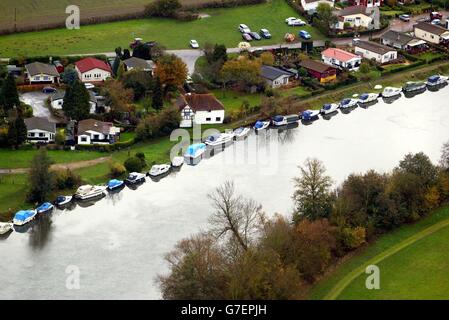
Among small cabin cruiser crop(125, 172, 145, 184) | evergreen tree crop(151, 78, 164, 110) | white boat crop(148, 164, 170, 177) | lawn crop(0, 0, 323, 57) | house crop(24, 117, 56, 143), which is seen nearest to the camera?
small cabin cruiser crop(125, 172, 145, 184)

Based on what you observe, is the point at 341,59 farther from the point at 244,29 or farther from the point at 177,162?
the point at 177,162

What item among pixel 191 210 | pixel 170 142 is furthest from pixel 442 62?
pixel 191 210

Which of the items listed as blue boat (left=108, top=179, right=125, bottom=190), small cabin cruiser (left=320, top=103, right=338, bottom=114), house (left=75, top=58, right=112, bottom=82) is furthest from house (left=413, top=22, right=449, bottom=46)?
blue boat (left=108, top=179, right=125, bottom=190)

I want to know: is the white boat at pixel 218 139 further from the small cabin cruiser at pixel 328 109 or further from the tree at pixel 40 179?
the tree at pixel 40 179

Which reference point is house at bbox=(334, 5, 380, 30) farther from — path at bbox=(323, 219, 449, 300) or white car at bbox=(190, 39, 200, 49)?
path at bbox=(323, 219, 449, 300)

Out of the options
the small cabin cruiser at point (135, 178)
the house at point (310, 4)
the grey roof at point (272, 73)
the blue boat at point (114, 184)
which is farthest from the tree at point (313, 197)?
the house at point (310, 4)

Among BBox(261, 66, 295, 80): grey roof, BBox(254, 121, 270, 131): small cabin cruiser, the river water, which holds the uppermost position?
BBox(261, 66, 295, 80): grey roof

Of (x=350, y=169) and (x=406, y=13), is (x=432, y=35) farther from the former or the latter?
(x=350, y=169)
